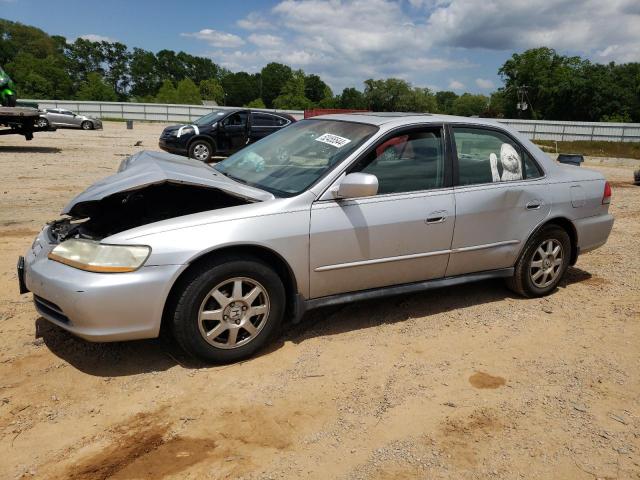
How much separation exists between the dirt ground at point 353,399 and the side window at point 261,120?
420 inches

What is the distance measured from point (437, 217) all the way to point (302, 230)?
111 cm

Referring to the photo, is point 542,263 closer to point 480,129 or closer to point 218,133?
point 480,129

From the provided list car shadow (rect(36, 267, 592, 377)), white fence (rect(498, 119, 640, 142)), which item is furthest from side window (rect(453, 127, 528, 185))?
white fence (rect(498, 119, 640, 142))

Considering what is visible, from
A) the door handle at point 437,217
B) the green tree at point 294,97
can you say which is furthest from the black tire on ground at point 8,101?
the green tree at point 294,97

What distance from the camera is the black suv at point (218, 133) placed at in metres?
14.0

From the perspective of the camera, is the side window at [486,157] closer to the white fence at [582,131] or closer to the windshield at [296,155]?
the windshield at [296,155]

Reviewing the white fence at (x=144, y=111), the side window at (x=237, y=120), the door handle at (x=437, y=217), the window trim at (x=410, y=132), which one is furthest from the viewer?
the white fence at (x=144, y=111)

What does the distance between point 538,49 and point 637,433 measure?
3744 inches

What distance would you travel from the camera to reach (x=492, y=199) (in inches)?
165

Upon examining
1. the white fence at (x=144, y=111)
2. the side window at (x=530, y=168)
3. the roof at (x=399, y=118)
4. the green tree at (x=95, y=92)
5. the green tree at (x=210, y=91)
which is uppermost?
the green tree at (x=210, y=91)

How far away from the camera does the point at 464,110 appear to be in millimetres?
137875

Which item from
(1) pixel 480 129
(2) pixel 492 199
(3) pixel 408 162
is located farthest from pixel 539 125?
(3) pixel 408 162

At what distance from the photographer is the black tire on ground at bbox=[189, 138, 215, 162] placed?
14.0 m

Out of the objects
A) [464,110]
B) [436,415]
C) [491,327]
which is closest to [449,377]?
[436,415]
